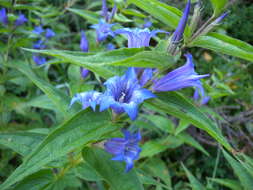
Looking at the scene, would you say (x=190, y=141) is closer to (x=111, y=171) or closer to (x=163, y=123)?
(x=163, y=123)

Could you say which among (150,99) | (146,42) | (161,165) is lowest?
(161,165)

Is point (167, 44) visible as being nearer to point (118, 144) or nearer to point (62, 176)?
point (118, 144)

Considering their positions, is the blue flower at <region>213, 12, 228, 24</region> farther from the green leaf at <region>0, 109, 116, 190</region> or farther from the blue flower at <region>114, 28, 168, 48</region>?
the green leaf at <region>0, 109, 116, 190</region>

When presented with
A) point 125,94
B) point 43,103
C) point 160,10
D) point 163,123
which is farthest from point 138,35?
point 163,123

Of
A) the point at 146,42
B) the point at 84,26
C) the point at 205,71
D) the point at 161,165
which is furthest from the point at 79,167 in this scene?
the point at 84,26

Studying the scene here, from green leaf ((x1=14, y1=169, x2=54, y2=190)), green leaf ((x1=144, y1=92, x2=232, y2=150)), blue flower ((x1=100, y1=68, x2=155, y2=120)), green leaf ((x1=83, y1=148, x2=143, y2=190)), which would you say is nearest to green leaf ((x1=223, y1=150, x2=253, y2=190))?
green leaf ((x1=144, y1=92, x2=232, y2=150))

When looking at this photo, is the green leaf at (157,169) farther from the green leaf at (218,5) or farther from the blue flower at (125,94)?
the green leaf at (218,5)
